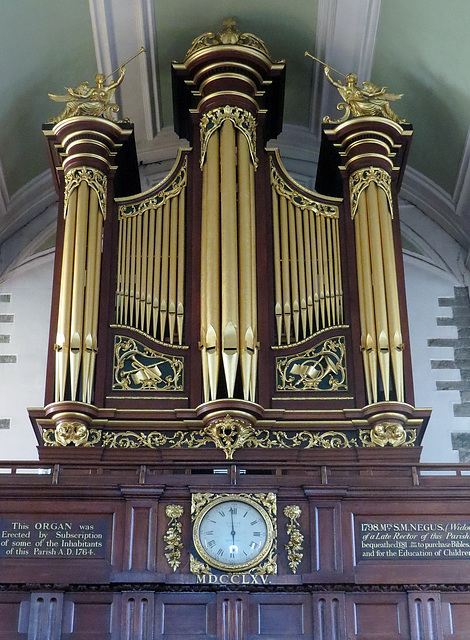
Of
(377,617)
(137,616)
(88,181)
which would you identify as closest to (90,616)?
(137,616)

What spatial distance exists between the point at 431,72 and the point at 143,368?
171 inches

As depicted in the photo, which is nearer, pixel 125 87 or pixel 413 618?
pixel 413 618

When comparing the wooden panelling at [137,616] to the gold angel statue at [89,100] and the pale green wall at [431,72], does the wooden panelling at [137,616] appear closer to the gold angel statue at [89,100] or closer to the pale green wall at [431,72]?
the gold angel statue at [89,100]

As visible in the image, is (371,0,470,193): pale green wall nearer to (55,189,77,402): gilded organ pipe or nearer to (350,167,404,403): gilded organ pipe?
(350,167,404,403): gilded organ pipe

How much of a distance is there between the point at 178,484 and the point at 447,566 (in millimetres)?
2176

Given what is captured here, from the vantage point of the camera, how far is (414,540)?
927 centimetres

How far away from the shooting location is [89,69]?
12.8m

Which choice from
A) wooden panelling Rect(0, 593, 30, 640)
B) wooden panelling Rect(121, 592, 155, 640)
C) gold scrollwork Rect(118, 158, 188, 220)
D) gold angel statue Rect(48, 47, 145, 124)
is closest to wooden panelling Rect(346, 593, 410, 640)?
wooden panelling Rect(121, 592, 155, 640)

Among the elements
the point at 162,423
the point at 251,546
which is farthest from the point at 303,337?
the point at 251,546

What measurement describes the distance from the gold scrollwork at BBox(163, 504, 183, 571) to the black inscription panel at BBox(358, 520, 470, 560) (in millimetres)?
1400

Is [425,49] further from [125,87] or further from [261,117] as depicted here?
[125,87]

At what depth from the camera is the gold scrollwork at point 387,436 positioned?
10.0m

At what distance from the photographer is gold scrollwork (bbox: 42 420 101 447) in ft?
32.8

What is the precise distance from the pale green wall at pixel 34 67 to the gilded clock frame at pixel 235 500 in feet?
16.7
